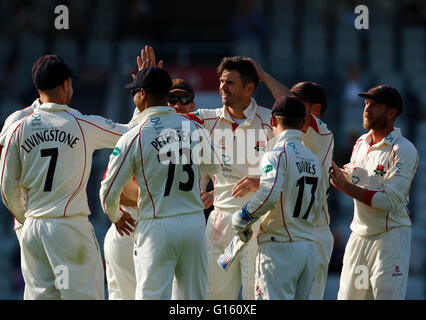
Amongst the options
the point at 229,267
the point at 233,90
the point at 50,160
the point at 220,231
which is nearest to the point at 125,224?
the point at 50,160

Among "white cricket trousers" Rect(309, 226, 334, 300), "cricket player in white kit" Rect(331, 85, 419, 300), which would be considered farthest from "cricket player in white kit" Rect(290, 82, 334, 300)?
"cricket player in white kit" Rect(331, 85, 419, 300)

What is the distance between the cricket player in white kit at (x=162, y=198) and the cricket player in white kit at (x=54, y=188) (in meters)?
0.48

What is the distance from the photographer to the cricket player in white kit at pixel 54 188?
21.6 feet

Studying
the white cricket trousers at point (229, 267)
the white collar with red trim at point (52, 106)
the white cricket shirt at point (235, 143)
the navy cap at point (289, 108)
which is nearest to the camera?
the navy cap at point (289, 108)

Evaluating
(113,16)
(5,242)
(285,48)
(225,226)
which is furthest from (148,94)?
(113,16)

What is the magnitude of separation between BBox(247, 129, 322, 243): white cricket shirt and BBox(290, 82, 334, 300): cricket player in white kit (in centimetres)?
80

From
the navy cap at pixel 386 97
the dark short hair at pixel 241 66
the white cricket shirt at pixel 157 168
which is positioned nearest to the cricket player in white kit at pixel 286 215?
the white cricket shirt at pixel 157 168

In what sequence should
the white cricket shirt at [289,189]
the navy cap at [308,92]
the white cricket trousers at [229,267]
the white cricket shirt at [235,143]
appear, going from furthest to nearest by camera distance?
the navy cap at [308,92], the white cricket shirt at [235,143], the white cricket trousers at [229,267], the white cricket shirt at [289,189]

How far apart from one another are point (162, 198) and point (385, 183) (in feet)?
7.97

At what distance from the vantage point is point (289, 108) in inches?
258

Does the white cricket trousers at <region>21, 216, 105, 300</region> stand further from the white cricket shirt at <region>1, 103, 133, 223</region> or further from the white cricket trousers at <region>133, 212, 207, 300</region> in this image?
the white cricket trousers at <region>133, 212, 207, 300</region>

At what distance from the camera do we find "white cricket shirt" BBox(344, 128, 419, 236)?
7336mm

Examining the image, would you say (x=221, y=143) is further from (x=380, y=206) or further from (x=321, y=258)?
(x=380, y=206)

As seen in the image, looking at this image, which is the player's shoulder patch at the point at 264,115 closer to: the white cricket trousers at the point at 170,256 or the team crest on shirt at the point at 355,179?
the team crest on shirt at the point at 355,179
